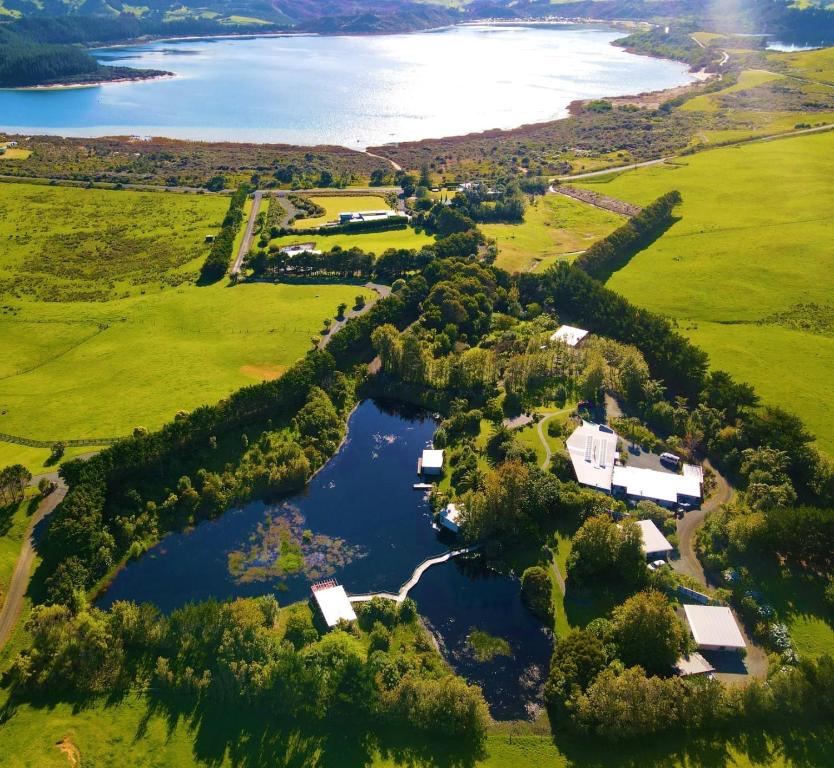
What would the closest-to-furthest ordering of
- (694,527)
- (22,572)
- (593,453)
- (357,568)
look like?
1. (22,572)
2. (357,568)
3. (694,527)
4. (593,453)

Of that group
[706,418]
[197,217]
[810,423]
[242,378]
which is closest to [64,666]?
[242,378]

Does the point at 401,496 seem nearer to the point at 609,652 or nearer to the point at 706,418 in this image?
the point at 609,652

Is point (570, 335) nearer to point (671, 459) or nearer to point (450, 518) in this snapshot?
point (671, 459)

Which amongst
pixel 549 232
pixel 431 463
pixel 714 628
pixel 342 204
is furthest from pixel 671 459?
pixel 342 204

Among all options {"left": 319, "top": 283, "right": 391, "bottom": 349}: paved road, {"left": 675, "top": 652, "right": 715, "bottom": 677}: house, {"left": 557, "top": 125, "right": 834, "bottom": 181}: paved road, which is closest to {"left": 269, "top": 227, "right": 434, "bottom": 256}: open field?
{"left": 319, "top": 283, "right": 391, "bottom": 349}: paved road

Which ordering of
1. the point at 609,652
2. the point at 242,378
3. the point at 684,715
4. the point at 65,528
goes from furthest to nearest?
the point at 242,378 < the point at 65,528 < the point at 609,652 < the point at 684,715

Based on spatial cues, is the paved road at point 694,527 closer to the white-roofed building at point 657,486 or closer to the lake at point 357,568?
the white-roofed building at point 657,486

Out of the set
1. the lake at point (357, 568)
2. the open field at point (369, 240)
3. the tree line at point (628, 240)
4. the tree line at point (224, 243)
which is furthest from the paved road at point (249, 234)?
the tree line at point (628, 240)

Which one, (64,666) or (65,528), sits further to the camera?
(65,528)
